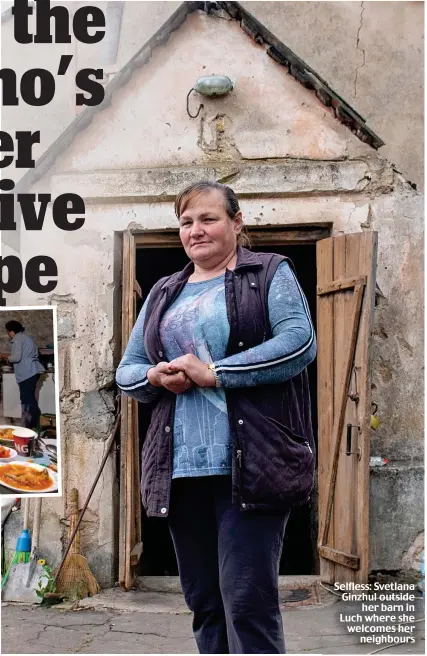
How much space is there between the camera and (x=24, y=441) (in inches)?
174

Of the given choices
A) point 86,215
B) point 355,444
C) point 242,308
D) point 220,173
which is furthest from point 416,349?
point 242,308

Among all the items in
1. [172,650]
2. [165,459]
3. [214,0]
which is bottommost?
[172,650]

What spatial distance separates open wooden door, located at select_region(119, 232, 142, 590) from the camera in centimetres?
527

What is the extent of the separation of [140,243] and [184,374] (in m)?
3.37

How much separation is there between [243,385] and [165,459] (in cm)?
36

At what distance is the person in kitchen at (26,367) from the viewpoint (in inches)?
181

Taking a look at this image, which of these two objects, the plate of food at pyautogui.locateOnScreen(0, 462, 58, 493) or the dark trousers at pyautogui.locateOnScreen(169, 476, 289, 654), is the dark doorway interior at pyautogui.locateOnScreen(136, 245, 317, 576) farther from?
the dark trousers at pyautogui.locateOnScreen(169, 476, 289, 654)

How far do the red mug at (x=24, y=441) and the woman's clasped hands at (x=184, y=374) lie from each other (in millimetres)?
2057

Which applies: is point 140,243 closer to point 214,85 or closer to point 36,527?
point 214,85

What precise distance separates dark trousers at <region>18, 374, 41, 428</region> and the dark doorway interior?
203 centimetres

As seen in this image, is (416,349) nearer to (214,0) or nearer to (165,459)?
(214,0)

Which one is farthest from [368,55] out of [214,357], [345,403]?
[214,357]

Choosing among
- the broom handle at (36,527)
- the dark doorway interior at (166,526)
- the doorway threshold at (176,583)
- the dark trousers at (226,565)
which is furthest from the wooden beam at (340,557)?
the dark trousers at (226,565)

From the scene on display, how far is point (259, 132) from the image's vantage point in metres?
5.58
